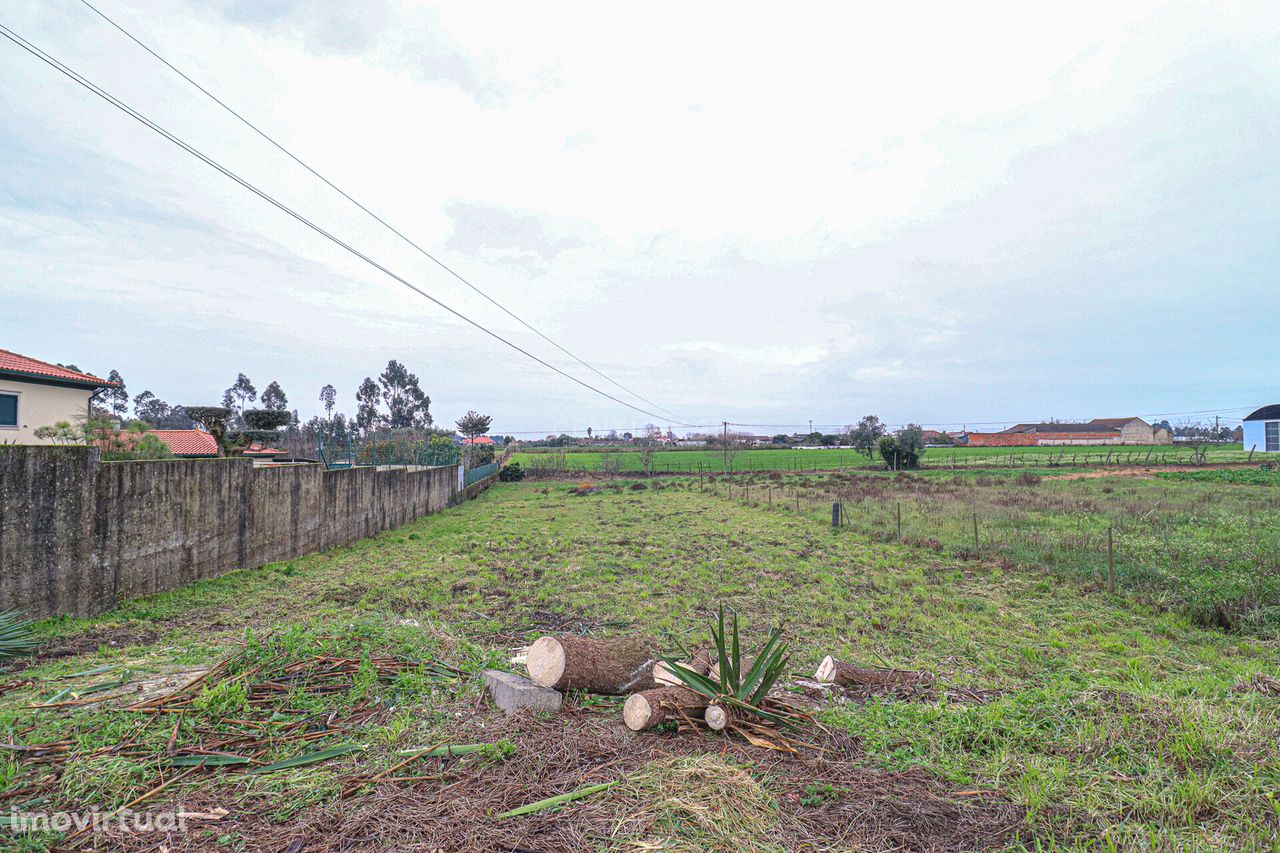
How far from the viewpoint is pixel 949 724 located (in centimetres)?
349

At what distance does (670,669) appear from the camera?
3.58 meters

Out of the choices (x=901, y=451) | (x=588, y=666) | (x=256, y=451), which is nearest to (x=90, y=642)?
(x=588, y=666)

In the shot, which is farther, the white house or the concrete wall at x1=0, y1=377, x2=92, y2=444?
the white house

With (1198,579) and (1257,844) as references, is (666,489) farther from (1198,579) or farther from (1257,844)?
(1257,844)

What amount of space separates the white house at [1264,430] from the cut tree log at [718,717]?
65.7 m

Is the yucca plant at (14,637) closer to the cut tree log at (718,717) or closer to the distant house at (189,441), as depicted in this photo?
the cut tree log at (718,717)

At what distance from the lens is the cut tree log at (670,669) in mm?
3637

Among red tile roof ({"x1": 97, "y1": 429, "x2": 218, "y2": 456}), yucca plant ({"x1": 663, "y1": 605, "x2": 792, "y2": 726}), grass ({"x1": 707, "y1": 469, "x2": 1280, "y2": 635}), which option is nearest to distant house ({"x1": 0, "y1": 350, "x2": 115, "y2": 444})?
red tile roof ({"x1": 97, "y1": 429, "x2": 218, "y2": 456})

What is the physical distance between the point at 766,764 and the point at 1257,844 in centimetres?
213

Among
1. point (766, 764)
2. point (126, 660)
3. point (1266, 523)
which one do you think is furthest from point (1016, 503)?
point (126, 660)

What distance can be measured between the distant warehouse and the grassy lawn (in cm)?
9058

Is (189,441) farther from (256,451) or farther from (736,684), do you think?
(736,684)

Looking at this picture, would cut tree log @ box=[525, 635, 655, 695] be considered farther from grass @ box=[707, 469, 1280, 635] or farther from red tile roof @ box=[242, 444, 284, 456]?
red tile roof @ box=[242, 444, 284, 456]

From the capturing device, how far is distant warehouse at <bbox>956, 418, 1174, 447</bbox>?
274 ft
